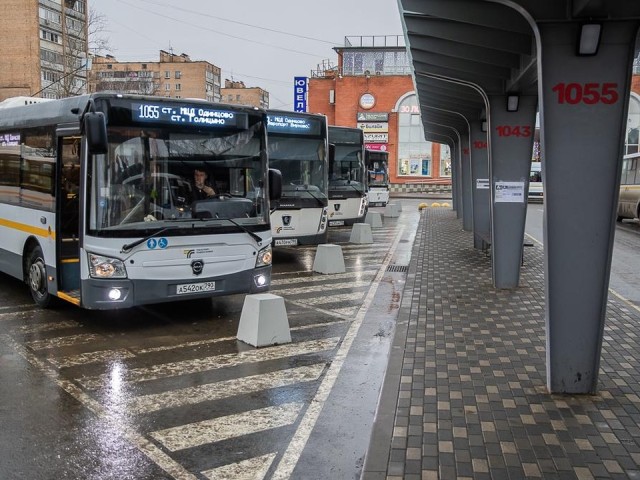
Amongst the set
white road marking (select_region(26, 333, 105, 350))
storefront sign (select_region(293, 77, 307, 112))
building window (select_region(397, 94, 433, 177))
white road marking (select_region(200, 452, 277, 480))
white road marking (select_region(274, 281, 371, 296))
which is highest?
storefront sign (select_region(293, 77, 307, 112))

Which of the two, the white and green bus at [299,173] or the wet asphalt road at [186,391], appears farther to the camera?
the white and green bus at [299,173]

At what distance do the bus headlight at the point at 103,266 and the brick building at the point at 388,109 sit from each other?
4640cm

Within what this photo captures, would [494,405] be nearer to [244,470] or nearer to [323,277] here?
[244,470]

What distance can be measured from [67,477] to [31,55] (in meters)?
78.8

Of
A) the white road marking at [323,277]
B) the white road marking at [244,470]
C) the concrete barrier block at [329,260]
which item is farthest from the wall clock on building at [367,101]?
the white road marking at [244,470]

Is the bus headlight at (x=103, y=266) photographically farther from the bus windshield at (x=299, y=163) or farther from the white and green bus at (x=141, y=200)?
the bus windshield at (x=299, y=163)

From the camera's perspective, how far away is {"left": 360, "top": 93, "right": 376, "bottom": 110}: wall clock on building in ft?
175

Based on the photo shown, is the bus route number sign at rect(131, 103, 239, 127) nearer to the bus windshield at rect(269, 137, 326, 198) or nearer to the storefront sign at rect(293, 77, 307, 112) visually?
the bus windshield at rect(269, 137, 326, 198)

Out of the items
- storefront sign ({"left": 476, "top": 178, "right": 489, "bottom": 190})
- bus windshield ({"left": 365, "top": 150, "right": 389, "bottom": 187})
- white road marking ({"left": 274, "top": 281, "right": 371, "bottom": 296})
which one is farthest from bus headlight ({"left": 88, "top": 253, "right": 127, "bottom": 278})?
bus windshield ({"left": 365, "top": 150, "right": 389, "bottom": 187})

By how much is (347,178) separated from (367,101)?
3395 cm

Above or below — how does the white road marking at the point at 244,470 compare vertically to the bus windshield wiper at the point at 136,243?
below

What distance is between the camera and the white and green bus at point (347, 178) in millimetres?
20753

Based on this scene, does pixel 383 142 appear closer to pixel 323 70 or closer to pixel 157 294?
pixel 323 70

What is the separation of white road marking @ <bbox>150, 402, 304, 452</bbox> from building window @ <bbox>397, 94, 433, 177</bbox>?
4918 cm
